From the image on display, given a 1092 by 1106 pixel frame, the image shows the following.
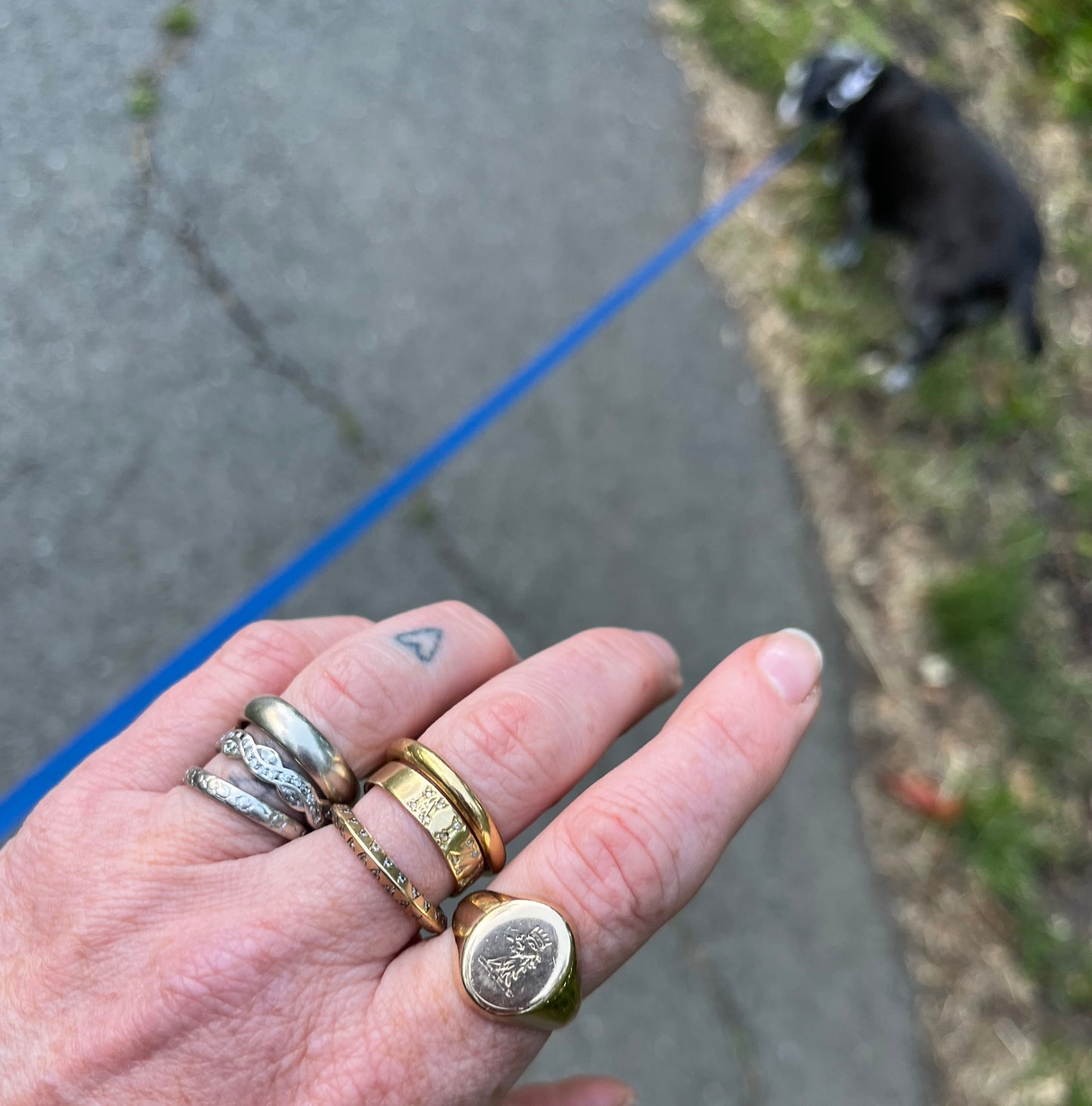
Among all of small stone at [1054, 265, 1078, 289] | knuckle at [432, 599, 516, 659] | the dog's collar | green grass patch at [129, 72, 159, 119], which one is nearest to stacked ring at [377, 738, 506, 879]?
knuckle at [432, 599, 516, 659]

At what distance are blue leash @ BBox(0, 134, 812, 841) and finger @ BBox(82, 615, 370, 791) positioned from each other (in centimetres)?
22

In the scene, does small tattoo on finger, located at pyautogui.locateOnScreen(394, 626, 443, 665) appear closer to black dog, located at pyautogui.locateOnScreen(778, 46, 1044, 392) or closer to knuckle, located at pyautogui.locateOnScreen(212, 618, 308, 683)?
knuckle, located at pyautogui.locateOnScreen(212, 618, 308, 683)

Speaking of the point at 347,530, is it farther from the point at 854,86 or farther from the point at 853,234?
the point at 854,86

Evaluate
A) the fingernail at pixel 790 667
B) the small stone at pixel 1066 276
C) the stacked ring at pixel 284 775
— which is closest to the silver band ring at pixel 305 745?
the stacked ring at pixel 284 775

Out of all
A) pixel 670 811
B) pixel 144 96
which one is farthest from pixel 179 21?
pixel 670 811

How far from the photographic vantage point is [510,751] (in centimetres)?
106

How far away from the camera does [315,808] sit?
1018mm

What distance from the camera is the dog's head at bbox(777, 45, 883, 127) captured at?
263 cm

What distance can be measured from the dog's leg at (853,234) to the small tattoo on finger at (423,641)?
2303 mm

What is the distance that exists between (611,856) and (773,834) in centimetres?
136

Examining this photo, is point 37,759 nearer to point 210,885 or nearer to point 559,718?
point 210,885

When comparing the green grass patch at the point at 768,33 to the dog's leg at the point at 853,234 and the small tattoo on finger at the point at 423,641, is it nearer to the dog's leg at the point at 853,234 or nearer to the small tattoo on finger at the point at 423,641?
the dog's leg at the point at 853,234

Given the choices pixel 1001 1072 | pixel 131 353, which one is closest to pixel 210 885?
pixel 131 353

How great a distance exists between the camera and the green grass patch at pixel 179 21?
2.31 metres
